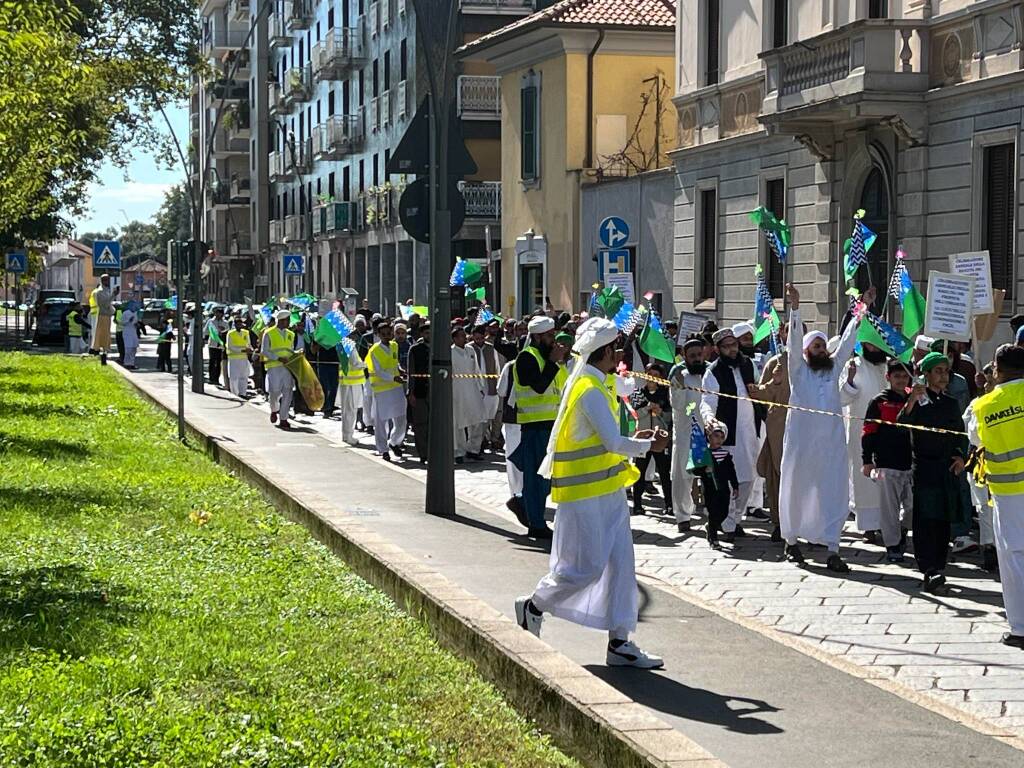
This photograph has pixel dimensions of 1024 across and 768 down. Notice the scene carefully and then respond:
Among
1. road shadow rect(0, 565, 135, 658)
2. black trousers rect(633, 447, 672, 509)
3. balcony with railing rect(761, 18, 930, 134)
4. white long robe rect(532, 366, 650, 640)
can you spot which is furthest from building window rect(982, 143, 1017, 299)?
road shadow rect(0, 565, 135, 658)

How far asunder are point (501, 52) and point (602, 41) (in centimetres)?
400

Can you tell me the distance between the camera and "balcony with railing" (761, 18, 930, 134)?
2195 centimetres

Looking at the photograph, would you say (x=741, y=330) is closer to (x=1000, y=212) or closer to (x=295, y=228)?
(x=1000, y=212)

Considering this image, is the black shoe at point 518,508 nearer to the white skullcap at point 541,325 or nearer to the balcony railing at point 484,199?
the white skullcap at point 541,325

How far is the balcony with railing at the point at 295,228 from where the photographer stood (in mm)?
73125

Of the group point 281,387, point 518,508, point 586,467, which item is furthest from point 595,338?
point 281,387

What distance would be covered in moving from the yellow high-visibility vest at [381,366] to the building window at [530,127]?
17.4 meters

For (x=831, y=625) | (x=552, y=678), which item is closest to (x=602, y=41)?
(x=831, y=625)

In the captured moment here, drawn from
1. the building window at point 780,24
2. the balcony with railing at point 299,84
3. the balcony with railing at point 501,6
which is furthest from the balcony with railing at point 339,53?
the building window at point 780,24

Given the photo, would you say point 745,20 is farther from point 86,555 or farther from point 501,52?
point 86,555

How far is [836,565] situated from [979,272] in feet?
9.43

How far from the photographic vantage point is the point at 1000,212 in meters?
20.8

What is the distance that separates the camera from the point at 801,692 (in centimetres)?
810

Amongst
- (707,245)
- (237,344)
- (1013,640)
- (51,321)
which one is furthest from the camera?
(51,321)
